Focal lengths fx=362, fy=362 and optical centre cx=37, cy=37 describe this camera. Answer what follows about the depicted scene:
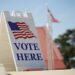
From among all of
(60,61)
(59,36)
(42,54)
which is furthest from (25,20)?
(59,36)

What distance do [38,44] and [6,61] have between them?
10.3 ft

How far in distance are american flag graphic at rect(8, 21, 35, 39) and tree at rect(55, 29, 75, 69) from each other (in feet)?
60.2

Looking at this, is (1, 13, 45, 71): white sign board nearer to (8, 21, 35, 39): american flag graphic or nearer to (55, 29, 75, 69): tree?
(8, 21, 35, 39): american flag graphic

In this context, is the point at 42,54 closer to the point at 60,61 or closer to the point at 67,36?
the point at 60,61

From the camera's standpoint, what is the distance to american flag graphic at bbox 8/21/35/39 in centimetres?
3014

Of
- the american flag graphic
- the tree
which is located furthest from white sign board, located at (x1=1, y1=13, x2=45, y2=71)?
the tree

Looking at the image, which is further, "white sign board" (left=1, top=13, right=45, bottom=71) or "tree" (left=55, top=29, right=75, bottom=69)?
"tree" (left=55, top=29, right=75, bottom=69)

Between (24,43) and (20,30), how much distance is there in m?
1.15

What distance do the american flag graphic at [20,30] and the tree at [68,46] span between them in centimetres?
1834

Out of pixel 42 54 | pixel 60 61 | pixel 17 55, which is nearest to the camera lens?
pixel 17 55

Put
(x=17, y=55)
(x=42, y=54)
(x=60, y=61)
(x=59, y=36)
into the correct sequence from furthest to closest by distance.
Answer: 1. (x=59, y=36)
2. (x=60, y=61)
3. (x=42, y=54)
4. (x=17, y=55)

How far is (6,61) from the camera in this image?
3119cm

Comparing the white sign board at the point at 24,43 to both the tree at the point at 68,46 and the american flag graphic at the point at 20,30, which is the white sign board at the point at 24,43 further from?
the tree at the point at 68,46

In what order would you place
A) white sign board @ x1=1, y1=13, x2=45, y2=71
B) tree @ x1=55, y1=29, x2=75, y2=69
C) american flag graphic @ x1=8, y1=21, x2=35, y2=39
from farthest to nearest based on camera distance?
tree @ x1=55, y1=29, x2=75, y2=69
american flag graphic @ x1=8, y1=21, x2=35, y2=39
white sign board @ x1=1, y1=13, x2=45, y2=71
